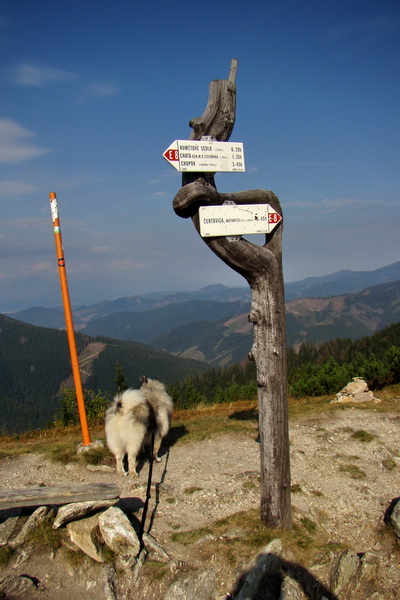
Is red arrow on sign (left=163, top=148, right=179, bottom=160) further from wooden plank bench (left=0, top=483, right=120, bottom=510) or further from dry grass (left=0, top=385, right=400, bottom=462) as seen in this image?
dry grass (left=0, top=385, right=400, bottom=462)

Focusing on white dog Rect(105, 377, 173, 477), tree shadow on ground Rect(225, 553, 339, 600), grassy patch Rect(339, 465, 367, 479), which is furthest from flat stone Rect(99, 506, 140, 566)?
grassy patch Rect(339, 465, 367, 479)

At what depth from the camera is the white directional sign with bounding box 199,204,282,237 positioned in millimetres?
5586

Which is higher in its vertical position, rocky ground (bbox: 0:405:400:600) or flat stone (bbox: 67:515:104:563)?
flat stone (bbox: 67:515:104:563)

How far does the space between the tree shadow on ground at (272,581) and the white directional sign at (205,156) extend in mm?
5422

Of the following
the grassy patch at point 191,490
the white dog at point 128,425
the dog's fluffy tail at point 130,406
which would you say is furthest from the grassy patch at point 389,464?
the dog's fluffy tail at point 130,406

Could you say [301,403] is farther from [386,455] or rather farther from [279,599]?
[279,599]

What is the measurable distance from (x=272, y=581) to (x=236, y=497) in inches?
97.5

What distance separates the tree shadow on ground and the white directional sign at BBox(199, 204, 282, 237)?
14.6ft

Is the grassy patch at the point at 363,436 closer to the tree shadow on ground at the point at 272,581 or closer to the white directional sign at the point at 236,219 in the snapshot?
the tree shadow on ground at the point at 272,581

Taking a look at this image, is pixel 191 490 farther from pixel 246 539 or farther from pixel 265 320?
pixel 265 320

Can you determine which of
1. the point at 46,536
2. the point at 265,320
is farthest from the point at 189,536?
the point at 265,320

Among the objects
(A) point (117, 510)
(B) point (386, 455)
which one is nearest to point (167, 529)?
(A) point (117, 510)

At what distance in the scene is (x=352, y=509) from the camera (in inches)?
266

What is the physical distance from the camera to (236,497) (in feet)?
23.7
